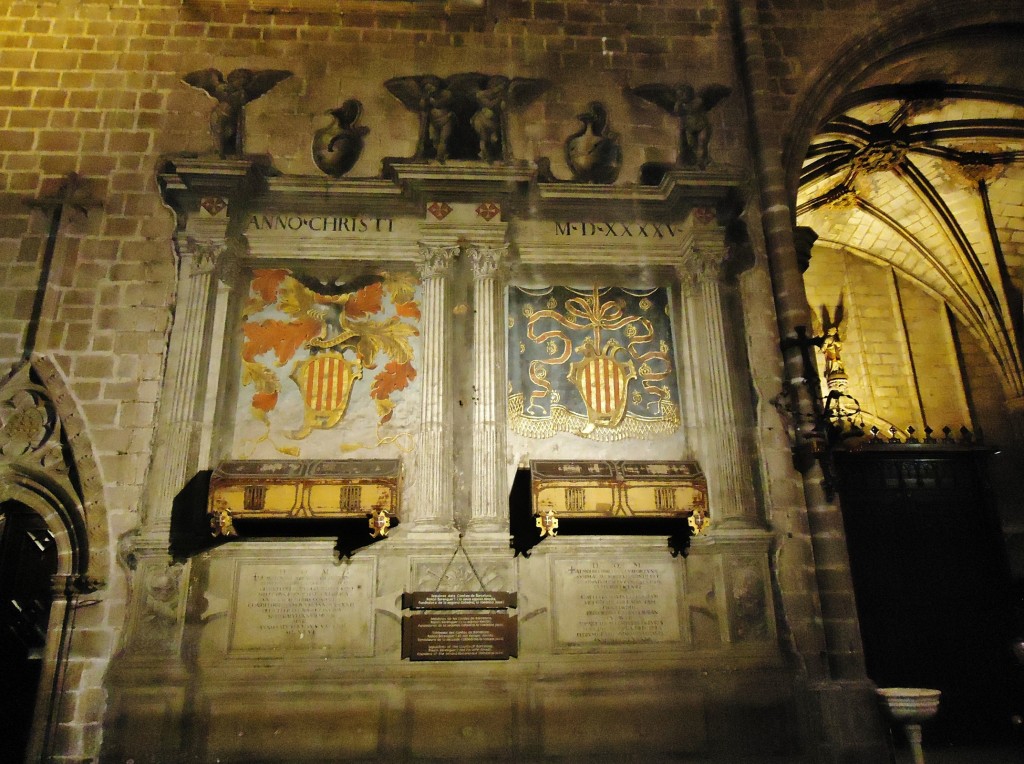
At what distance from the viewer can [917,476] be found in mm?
9844

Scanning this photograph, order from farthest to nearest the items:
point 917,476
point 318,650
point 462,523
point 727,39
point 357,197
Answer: point 917,476, point 727,39, point 357,197, point 462,523, point 318,650

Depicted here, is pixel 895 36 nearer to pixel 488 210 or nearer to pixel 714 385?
pixel 714 385

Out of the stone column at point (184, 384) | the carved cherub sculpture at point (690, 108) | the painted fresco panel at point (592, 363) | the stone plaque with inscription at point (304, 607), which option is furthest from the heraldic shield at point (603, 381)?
the stone column at point (184, 384)

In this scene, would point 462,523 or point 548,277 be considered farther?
point 548,277

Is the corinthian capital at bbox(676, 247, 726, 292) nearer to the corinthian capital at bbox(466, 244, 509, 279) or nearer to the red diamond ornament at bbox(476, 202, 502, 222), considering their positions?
the corinthian capital at bbox(466, 244, 509, 279)

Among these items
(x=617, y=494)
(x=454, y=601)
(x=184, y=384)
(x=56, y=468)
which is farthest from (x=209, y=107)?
(x=617, y=494)

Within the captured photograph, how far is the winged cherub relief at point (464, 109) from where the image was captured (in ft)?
25.2

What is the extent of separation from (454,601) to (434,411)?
176 centimetres

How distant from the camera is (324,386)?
6.93 m

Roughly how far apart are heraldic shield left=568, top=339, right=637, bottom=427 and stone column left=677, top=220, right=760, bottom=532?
733mm

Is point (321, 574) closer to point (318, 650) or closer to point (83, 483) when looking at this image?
point (318, 650)

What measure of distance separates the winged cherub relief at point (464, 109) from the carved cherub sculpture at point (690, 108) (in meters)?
1.29

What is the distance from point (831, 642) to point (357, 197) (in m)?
6.35

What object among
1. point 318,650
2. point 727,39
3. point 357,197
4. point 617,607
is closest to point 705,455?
point 617,607
